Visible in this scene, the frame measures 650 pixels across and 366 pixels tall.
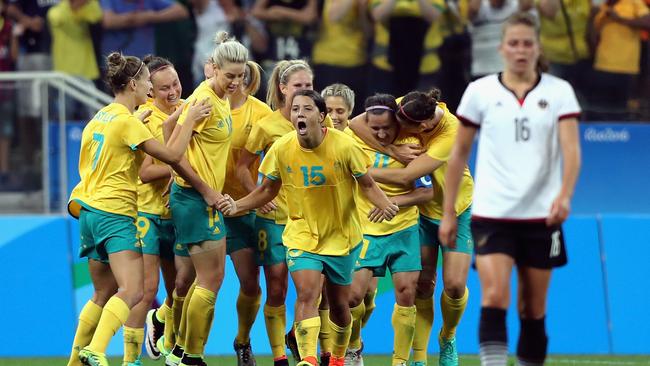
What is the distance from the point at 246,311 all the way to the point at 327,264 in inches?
56.4

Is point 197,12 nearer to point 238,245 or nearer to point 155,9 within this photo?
point 155,9

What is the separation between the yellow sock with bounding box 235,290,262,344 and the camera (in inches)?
405

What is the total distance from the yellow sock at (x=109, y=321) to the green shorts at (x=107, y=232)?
0.35m

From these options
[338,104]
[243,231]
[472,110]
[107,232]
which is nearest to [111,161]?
[107,232]

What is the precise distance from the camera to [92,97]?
13617 millimetres

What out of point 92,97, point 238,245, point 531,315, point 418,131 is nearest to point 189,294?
point 238,245

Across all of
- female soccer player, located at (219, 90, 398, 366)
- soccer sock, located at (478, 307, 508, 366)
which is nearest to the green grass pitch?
female soccer player, located at (219, 90, 398, 366)

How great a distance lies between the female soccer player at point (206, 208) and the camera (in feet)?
30.9

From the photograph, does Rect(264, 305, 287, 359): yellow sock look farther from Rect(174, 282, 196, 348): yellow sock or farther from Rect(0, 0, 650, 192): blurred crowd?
Rect(0, 0, 650, 192): blurred crowd

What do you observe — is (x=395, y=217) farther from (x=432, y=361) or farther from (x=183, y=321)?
(x=432, y=361)

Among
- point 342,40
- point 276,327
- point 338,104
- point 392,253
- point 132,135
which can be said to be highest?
point 342,40

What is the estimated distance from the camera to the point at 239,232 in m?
10.2

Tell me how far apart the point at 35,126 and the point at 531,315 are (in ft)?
22.6

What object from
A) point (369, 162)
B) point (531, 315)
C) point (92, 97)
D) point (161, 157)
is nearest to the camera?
point (531, 315)
